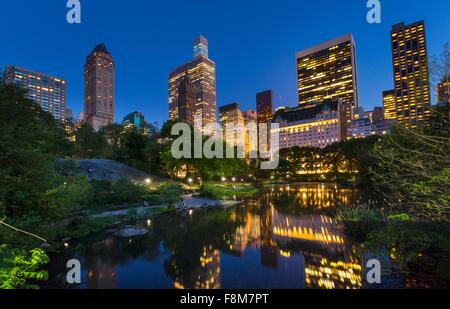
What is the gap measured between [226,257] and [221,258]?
269mm

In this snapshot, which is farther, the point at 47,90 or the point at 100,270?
the point at 47,90

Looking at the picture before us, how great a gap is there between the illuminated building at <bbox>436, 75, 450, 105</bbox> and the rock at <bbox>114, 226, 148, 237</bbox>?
14.8 m

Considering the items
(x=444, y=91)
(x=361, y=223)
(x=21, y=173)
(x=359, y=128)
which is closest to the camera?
(x=444, y=91)

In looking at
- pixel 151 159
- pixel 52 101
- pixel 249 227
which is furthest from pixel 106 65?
pixel 249 227

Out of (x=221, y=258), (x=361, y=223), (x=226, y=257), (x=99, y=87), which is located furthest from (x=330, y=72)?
(x=221, y=258)

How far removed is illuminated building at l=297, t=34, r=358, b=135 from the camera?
177 m

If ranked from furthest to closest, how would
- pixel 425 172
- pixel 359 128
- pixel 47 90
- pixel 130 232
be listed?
1. pixel 359 128
2. pixel 47 90
3. pixel 130 232
4. pixel 425 172

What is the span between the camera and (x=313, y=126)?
133m

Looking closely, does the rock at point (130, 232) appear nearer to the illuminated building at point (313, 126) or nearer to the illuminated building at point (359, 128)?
the illuminated building at point (313, 126)

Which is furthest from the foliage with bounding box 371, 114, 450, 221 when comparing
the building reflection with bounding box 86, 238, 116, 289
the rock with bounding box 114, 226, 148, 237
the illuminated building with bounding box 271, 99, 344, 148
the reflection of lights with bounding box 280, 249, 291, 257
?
the illuminated building with bounding box 271, 99, 344, 148

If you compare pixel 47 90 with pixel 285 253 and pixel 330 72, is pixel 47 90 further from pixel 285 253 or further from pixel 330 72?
pixel 330 72

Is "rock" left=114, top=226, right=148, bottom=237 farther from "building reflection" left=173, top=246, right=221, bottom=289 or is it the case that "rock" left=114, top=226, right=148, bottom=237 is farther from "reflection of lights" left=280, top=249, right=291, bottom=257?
"reflection of lights" left=280, top=249, right=291, bottom=257

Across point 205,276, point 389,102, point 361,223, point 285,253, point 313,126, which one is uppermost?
point 389,102
